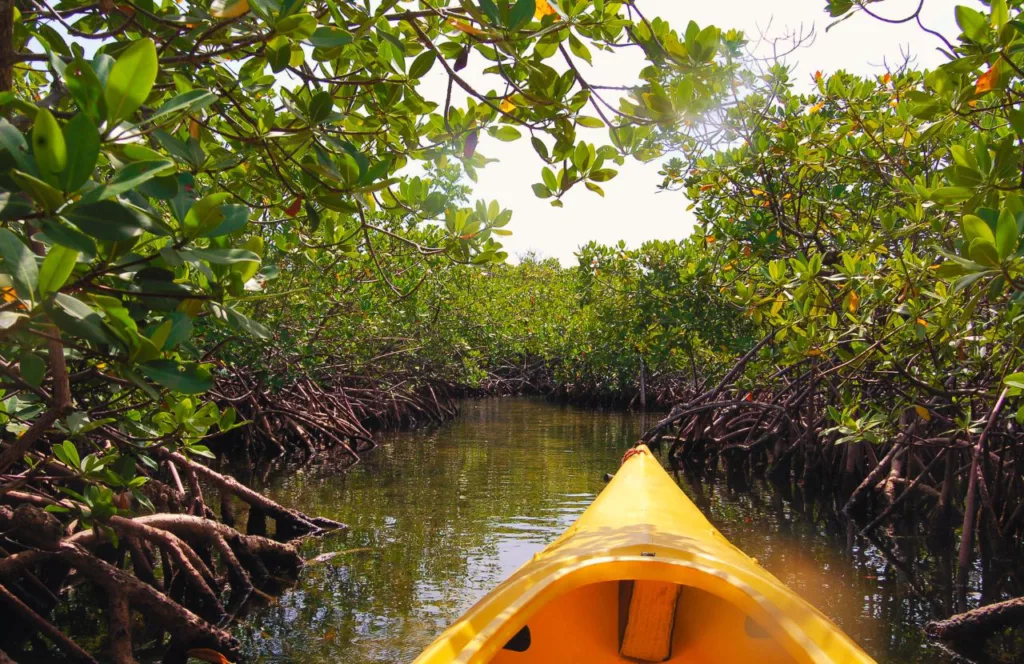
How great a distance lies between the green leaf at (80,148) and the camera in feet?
3.11

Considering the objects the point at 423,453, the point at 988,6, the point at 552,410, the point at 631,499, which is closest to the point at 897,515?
the point at 631,499

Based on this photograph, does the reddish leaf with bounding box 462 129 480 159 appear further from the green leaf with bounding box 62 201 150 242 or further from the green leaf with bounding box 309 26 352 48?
the green leaf with bounding box 62 201 150 242

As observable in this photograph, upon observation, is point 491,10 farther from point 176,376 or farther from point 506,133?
point 176,376

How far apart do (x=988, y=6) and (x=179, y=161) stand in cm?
294

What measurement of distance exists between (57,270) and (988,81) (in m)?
2.38

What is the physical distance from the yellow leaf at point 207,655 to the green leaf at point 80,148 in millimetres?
3111

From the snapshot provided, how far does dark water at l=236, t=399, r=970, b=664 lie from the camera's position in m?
4.11

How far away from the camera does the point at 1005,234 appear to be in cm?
179

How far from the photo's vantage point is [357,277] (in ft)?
29.0

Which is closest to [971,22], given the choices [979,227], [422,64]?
[979,227]

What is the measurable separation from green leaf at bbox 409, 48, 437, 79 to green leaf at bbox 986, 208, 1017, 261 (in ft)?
4.56

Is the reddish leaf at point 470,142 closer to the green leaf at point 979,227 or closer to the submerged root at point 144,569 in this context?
the green leaf at point 979,227

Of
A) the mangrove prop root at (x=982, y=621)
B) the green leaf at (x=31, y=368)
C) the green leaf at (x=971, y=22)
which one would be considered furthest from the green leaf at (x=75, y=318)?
the mangrove prop root at (x=982, y=621)

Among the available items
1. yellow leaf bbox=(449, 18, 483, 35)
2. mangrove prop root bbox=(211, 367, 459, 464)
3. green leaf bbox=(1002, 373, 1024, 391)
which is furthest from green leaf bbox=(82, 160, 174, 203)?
mangrove prop root bbox=(211, 367, 459, 464)
